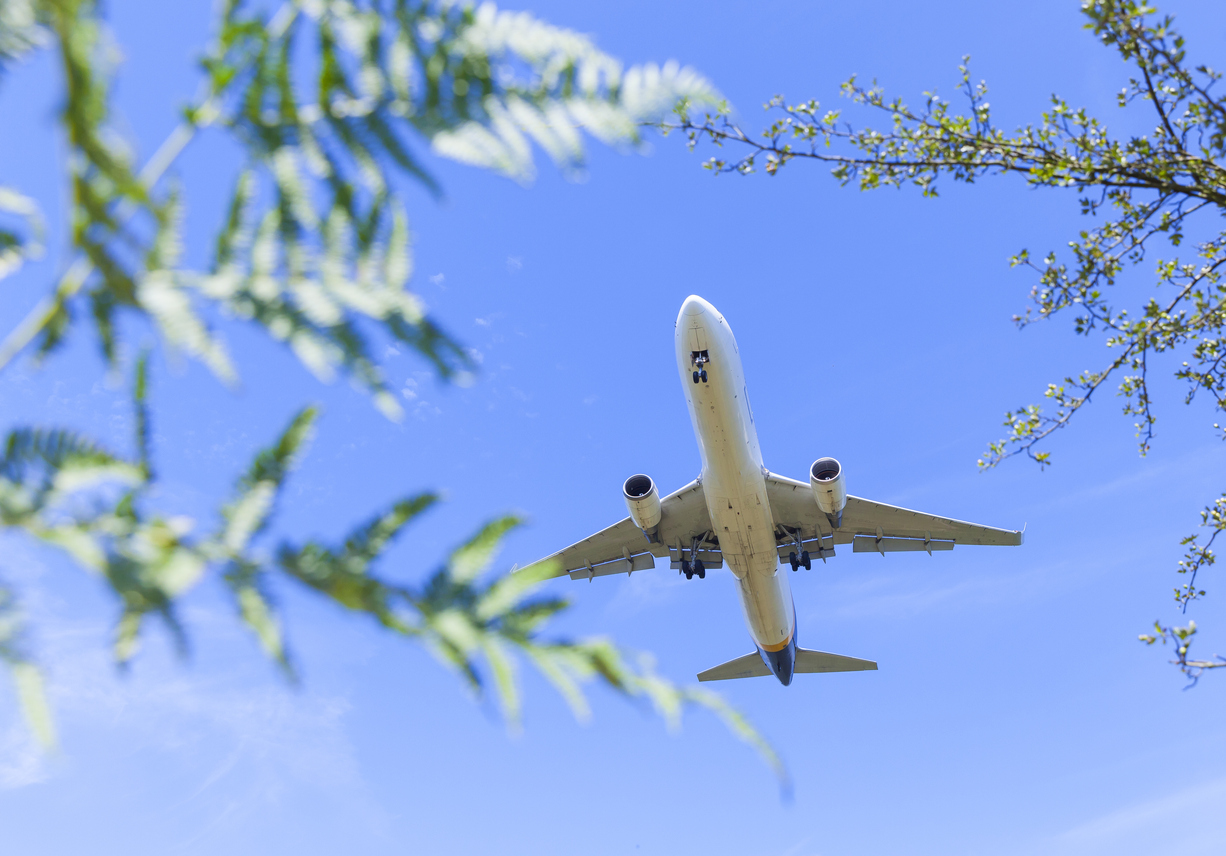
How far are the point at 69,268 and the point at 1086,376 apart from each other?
9.66 m

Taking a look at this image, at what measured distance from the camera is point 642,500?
81.4 feet

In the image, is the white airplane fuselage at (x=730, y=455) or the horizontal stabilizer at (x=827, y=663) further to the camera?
the horizontal stabilizer at (x=827, y=663)

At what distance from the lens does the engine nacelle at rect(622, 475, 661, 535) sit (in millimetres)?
24922

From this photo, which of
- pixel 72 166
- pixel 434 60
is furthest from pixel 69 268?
pixel 434 60

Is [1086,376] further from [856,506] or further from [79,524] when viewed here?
[856,506]

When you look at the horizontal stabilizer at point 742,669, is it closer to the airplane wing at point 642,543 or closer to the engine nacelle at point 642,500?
the airplane wing at point 642,543

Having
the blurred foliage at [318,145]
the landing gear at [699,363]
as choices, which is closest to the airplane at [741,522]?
the landing gear at [699,363]

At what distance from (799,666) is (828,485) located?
1314 cm

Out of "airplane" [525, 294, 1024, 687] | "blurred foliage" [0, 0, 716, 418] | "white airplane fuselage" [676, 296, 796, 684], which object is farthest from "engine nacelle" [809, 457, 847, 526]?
"blurred foliage" [0, 0, 716, 418]

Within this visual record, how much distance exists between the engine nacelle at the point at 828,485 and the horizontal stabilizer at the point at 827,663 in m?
10.9

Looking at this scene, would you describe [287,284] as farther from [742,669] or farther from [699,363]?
[742,669]

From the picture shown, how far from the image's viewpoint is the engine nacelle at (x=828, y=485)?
78.4 feet

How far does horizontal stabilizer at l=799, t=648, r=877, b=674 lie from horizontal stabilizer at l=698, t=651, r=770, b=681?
60.7 inches

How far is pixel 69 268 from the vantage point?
140cm
